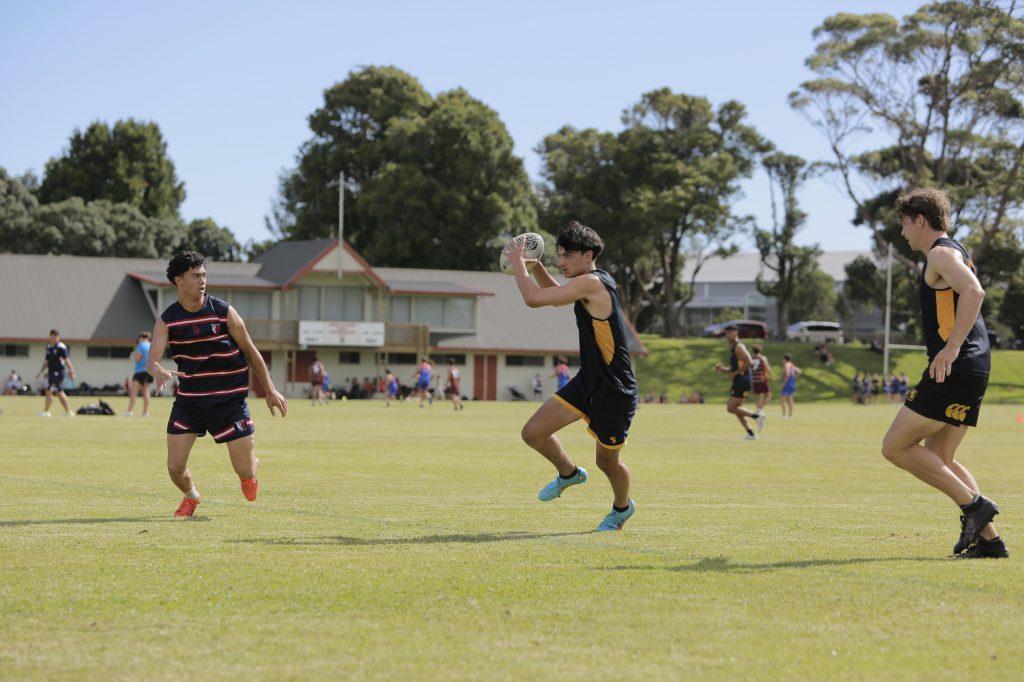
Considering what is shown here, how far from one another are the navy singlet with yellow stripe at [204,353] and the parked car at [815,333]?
293 ft

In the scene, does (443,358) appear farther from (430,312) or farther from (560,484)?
(560,484)

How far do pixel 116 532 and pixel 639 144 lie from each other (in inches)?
3269

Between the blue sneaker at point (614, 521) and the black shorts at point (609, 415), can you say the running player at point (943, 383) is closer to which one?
the black shorts at point (609, 415)

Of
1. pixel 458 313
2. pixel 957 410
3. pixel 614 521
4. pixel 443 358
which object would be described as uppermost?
pixel 458 313

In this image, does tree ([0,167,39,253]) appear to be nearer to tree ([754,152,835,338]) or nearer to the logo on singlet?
tree ([754,152,835,338])

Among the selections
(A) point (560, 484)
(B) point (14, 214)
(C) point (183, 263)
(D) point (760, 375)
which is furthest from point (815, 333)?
(C) point (183, 263)

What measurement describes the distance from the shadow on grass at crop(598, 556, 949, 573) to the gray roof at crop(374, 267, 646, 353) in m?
63.4

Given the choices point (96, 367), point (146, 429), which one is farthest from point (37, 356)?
point (146, 429)

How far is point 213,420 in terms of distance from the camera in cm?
1052

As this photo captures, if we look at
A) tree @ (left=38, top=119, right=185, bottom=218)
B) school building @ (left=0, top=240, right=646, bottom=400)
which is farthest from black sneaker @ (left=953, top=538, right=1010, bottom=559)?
tree @ (left=38, top=119, right=185, bottom=218)

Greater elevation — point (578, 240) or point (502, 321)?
point (578, 240)

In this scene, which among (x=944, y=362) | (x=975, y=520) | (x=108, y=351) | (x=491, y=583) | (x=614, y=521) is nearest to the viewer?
(x=491, y=583)

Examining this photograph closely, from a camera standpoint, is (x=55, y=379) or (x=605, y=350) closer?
(x=605, y=350)

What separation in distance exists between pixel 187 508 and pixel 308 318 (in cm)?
6014
